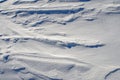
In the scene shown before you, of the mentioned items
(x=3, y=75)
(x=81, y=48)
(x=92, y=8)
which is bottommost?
(x=3, y=75)

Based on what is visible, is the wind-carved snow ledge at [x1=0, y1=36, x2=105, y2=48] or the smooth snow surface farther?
the wind-carved snow ledge at [x1=0, y1=36, x2=105, y2=48]

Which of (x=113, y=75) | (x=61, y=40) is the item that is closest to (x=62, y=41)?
(x=61, y=40)

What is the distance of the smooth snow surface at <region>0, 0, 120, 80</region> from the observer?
24.7 feet

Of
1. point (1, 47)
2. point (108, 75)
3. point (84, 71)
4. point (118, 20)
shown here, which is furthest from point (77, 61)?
point (1, 47)

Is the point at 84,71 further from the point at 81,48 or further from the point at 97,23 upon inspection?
the point at 97,23

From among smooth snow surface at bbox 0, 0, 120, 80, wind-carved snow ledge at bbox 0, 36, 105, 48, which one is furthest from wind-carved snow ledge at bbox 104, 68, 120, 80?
wind-carved snow ledge at bbox 0, 36, 105, 48

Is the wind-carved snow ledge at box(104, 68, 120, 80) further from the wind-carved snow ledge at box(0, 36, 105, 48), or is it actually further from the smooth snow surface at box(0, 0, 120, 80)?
the wind-carved snow ledge at box(0, 36, 105, 48)

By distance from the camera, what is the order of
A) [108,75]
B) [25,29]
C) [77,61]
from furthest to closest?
[25,29] < [77,61] < [108,75]

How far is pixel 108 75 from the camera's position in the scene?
7.20 metres

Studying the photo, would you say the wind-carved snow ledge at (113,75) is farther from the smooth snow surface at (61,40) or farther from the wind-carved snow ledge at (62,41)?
the wind-carved snow ledge at (62,41)

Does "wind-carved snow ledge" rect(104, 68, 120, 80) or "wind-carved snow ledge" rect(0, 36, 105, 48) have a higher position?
"wind-carved snow ledge" rect(0, 36, 105, 48)

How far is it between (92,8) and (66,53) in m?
1.63

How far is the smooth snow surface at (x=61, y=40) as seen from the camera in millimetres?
7539

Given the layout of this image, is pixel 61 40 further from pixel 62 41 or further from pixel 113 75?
pixel 113 75
